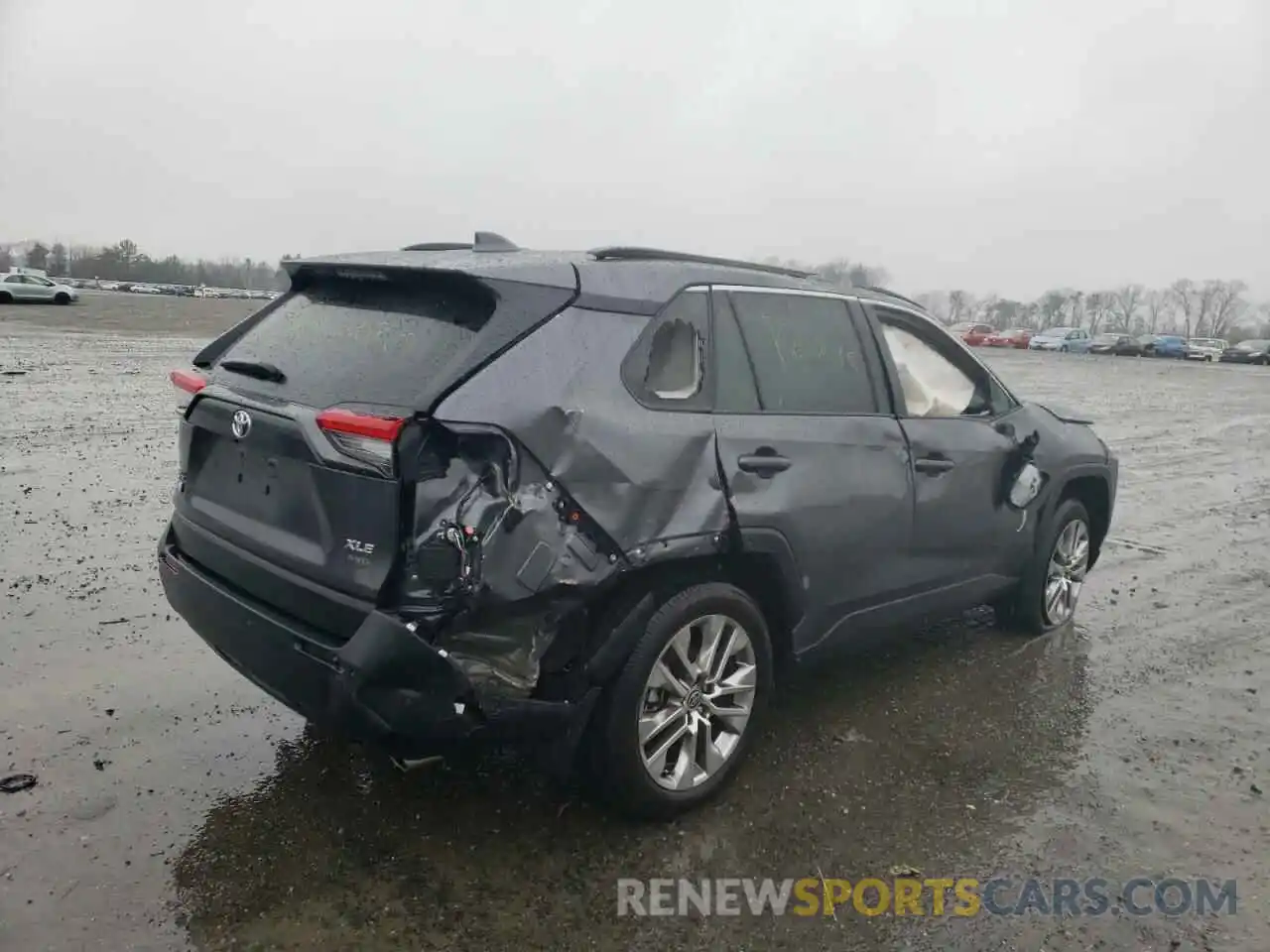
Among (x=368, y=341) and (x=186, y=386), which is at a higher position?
(x=368, y=341)

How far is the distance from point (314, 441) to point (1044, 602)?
400cm

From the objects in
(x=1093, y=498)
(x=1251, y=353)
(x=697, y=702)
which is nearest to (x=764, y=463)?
(x=697, y=702)

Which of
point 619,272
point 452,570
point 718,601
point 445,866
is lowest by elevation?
point 445,866

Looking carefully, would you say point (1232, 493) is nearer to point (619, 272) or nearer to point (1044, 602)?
point (1044, 602)

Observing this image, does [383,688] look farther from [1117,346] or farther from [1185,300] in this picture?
[1185,300]

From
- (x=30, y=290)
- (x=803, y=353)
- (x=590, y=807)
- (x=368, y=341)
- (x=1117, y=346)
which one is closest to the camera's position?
(x=368, y=341)

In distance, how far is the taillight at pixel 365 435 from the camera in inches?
106

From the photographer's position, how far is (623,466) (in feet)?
9.81

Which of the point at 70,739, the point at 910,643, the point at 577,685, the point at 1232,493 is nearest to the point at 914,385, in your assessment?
the point at 910,643

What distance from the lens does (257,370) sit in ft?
10.8

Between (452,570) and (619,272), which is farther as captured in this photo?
(619,272)

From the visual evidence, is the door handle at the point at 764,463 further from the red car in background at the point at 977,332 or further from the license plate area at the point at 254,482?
the red car in background at the point at 977,332

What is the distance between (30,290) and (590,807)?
44923 millimetres

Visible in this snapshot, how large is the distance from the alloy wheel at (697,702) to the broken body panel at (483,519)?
0.79 feet
